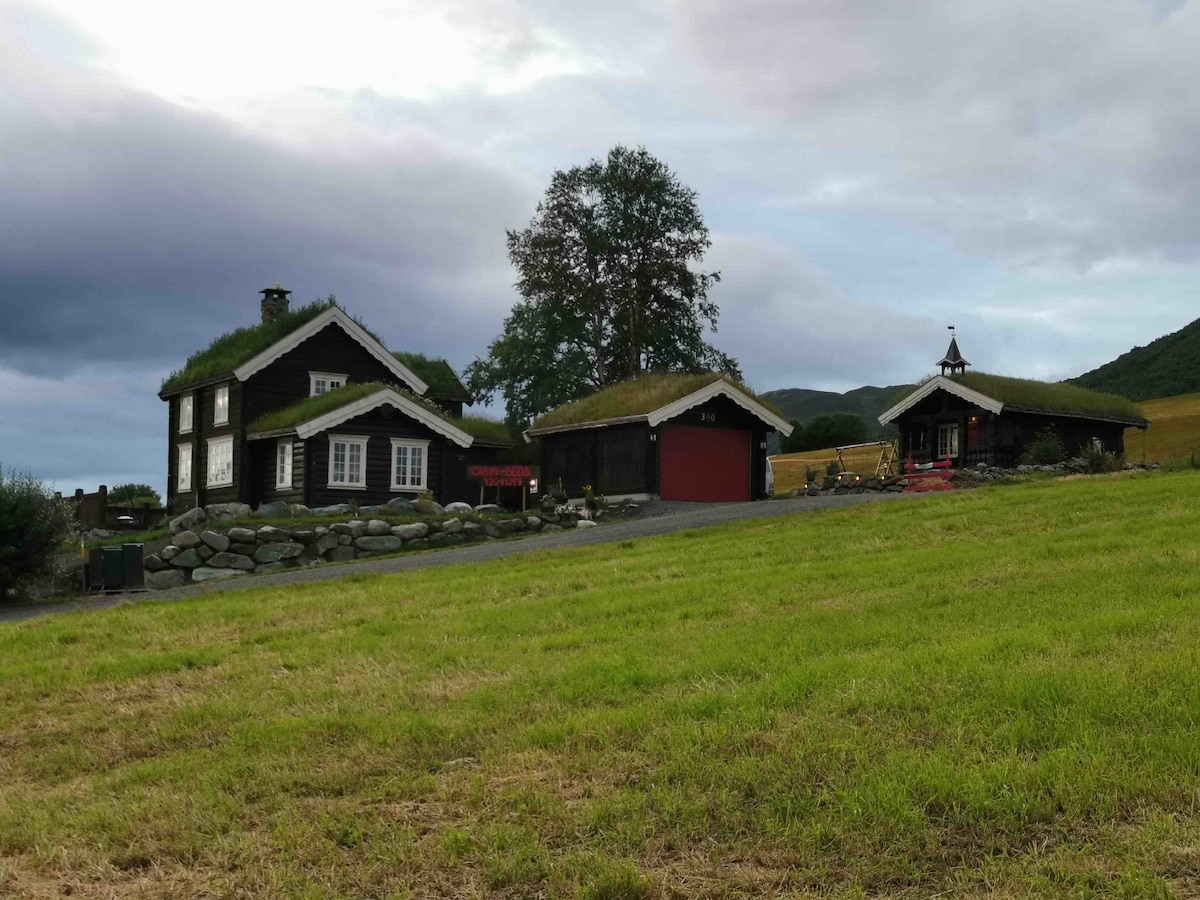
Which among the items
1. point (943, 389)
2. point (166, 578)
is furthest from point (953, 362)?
point (166, 578)

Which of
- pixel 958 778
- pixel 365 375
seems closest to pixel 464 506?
pixel 365 375

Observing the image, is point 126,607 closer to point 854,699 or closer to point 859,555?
point 859,555

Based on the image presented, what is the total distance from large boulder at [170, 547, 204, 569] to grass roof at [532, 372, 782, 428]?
14649 millimetres

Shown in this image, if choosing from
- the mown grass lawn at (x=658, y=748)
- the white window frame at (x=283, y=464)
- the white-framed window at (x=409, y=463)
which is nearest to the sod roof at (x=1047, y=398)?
the white-framed window at (x=409, y=463)

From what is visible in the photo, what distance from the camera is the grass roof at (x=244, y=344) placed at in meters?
41.2

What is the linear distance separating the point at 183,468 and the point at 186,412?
215 centimetres

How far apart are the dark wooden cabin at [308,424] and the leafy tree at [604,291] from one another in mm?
10874

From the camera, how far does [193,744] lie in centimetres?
899

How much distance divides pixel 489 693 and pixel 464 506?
82.8 feet

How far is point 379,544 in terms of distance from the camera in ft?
97.7

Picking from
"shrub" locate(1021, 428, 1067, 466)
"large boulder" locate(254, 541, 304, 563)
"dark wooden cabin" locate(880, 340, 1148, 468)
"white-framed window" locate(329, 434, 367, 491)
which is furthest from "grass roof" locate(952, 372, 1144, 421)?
"large boulder" locate(254, 541, 304, 563)

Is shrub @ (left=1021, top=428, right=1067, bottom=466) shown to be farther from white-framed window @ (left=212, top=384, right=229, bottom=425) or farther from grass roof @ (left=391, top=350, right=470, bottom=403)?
white-framed window @ (left=212, top=384, right=229, bottom=425)

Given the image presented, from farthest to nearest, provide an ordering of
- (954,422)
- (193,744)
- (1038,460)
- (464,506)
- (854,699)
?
(954,422)
(1038,460)
(464,506)
(193,744)
(854,699)

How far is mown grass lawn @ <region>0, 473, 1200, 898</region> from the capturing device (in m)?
5.85
